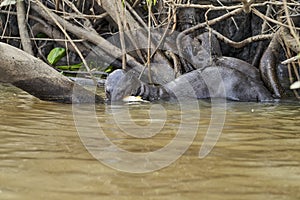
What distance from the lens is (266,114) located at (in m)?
3.03

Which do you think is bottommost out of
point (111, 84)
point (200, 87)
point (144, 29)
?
point (200, 87)

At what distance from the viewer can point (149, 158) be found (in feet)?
5.39

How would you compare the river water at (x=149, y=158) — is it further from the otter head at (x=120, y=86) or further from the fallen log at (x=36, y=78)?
the otter head at (x=120, y=86)

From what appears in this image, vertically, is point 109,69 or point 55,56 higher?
point 55,56

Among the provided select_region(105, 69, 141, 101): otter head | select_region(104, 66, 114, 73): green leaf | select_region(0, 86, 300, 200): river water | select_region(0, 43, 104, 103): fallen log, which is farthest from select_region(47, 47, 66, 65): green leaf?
select_region(0, 86, 300, 200): river water

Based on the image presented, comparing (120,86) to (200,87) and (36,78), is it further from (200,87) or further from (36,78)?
(36,78)

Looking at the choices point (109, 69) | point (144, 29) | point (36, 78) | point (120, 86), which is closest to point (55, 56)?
point (109, 69)

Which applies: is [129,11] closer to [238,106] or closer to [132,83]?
[132,83]

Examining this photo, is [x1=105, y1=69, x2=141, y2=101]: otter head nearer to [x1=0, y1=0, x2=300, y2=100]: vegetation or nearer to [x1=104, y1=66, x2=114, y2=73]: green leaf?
[x1=0, y1=0, x2=300, y2=100]: vegetation

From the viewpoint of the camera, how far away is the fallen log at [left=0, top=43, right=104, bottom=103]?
2771 mm

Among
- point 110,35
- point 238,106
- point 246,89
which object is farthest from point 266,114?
point 110,35

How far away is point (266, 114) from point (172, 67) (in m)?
2.09

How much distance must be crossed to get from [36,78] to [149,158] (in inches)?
60.9

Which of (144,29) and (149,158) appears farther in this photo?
(144,29)
